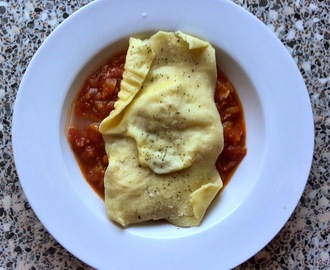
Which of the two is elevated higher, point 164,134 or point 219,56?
point 219,56

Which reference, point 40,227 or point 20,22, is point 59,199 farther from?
point 20,22

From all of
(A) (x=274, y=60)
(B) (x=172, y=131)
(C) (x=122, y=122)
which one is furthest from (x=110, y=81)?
(A) (x=274, y=60)

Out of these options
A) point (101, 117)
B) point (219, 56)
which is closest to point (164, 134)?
point (101, 117)

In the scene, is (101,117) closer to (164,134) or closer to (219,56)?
(164,134)

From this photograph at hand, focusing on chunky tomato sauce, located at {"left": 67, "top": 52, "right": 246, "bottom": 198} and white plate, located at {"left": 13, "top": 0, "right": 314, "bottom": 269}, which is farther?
chunky tomato sauce, located at {"left": 67, "top": 52, "right": 246, "bottom": 198}
